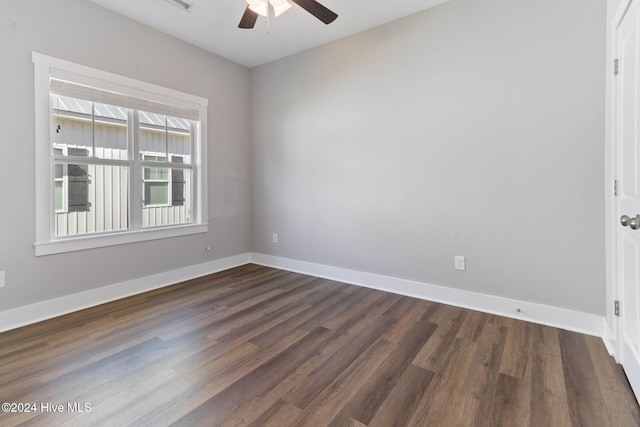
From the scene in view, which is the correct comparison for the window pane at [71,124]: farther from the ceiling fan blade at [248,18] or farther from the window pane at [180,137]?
the ceiling fan blade at [248,18]

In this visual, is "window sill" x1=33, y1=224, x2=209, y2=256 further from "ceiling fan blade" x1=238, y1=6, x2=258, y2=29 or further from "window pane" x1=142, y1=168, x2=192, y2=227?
"ceiling fan blade" x1=238, y1=6, x2=258, y2=29

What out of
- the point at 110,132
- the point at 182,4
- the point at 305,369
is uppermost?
the point at 182,4

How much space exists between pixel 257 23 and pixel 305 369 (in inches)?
132

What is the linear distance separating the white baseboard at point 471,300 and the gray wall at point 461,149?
0.07 metres

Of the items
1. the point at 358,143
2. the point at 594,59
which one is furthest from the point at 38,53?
the point at 594,59

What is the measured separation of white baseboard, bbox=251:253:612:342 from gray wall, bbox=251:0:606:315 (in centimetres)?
7

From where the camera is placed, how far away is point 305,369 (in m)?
1.83

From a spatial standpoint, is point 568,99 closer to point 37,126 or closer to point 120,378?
point 120,378

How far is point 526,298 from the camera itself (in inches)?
99.2

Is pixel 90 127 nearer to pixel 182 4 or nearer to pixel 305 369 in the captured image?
pixel 182 4

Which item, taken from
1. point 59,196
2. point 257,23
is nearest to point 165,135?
point 59,196

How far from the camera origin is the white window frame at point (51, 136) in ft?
8.17

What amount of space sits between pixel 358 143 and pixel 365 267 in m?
1.44

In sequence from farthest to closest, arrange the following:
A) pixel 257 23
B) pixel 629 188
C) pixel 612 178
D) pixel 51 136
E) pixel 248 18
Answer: pixel 257 23 < pixel 51 136 < pixel 248 18 < pixel 612 178 < pixel 629 188
